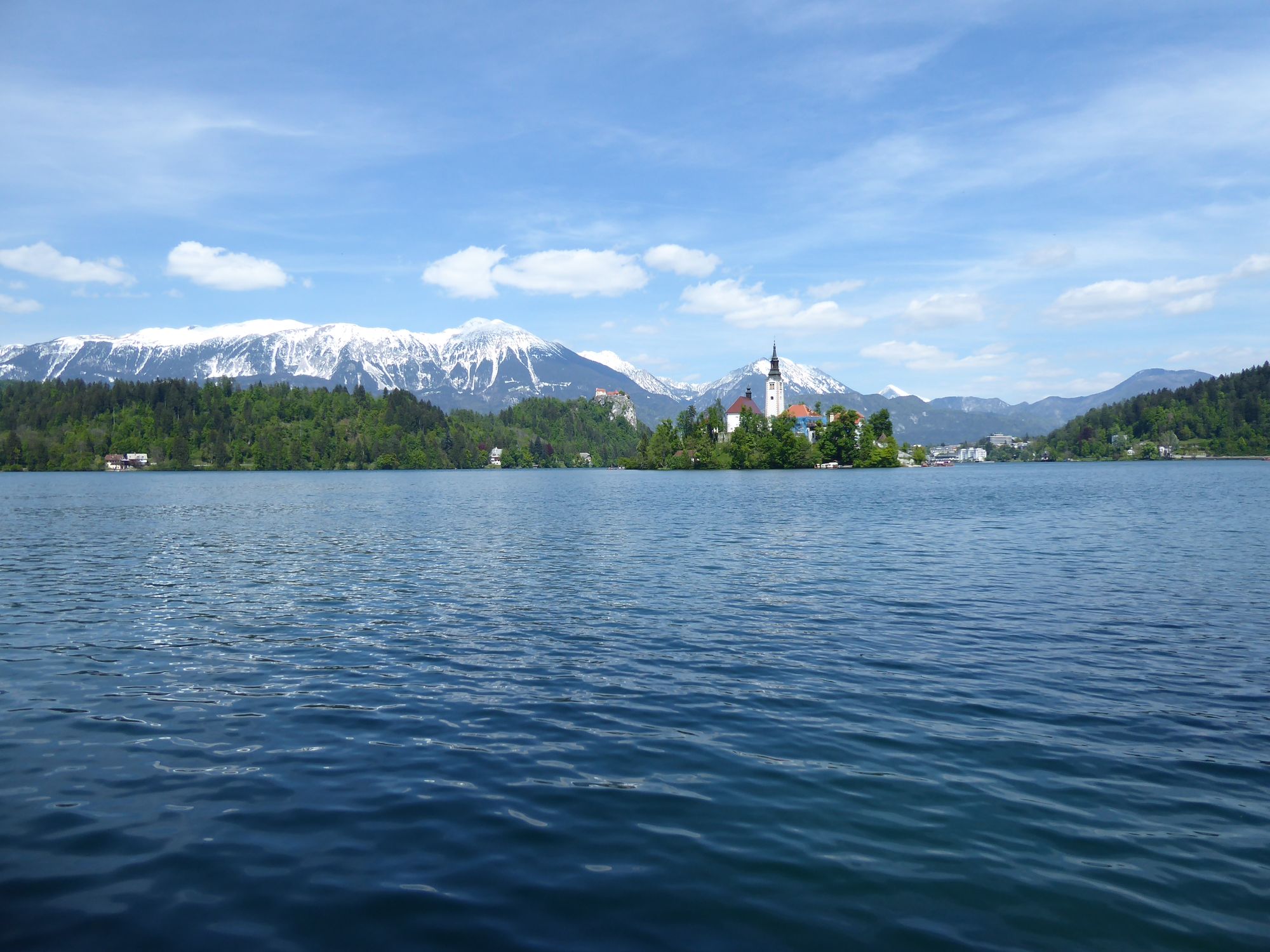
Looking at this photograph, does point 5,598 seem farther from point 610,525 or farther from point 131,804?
point 610,525

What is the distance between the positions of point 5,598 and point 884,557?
40.8m

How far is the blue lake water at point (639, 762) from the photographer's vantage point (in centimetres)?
910

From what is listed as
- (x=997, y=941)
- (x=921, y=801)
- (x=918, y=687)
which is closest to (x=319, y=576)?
(x=918, y=687)

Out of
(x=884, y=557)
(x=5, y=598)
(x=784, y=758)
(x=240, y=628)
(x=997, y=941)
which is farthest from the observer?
(x=884, y=557)

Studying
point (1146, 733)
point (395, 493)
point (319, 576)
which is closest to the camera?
point (1146, 733)

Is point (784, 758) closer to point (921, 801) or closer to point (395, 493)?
point (921, 801)

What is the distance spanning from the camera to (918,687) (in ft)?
58.9

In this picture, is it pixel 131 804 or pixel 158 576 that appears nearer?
pixel 131 804

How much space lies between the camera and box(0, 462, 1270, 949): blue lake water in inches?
358

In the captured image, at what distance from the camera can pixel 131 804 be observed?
1209 centimetres

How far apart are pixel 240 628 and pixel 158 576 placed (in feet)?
48.3

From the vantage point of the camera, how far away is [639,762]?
13789 millimetres

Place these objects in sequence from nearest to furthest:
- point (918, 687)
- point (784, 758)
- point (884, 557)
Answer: point (784, 758) → point (918, 687) → point (884, 557)

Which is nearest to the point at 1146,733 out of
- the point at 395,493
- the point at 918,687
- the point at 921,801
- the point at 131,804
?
the point at 918,687
